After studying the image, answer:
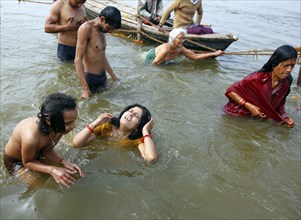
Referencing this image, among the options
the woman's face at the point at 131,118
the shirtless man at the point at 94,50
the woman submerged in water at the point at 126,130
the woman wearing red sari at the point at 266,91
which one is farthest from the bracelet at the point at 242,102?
the shirtless man at the point at 94,50

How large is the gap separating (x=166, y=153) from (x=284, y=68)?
1829mm

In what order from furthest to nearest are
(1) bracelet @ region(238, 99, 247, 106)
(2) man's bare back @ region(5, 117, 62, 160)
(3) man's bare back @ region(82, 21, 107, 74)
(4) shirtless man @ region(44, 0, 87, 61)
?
(4) shirtless man @ region(44, 0, 87, 61), (1) bracelet @ region(238, 99, 247, 106), (3) man's bare back @ region(82, 21, 107, 74), (2) man's bare back @ region(5, 117, 62, 160)

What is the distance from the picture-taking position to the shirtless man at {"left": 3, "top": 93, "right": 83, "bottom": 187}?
2.31 meters

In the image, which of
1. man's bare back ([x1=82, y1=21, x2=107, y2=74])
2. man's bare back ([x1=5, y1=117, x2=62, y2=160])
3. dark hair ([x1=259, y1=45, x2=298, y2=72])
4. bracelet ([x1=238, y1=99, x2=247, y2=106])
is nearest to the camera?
man's bare back ([x1=5, y1=117, x2=62, y2=160])

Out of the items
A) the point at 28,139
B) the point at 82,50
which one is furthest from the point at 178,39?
the point at 28,139

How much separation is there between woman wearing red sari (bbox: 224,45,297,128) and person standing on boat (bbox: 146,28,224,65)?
207 centimetres

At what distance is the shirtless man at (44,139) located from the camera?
2314 millimetres

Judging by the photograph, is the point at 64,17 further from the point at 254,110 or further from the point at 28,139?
the point at 254,110

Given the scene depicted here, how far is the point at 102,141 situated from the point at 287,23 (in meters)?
13.8

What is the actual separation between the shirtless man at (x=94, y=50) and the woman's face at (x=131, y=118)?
1256mm

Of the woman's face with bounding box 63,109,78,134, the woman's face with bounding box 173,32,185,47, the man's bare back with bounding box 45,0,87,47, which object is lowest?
the woman's face with bounding box 173,32,185,47

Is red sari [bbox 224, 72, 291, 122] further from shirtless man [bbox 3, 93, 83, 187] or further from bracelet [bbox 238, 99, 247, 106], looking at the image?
shirtless man [bbox 3, 93, 83, 187]

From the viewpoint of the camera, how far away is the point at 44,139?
255 centimetres

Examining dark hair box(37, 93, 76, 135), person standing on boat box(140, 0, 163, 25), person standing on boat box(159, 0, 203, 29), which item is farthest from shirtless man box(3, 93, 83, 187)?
person standing on boat box(140, 0, 163, 25)
